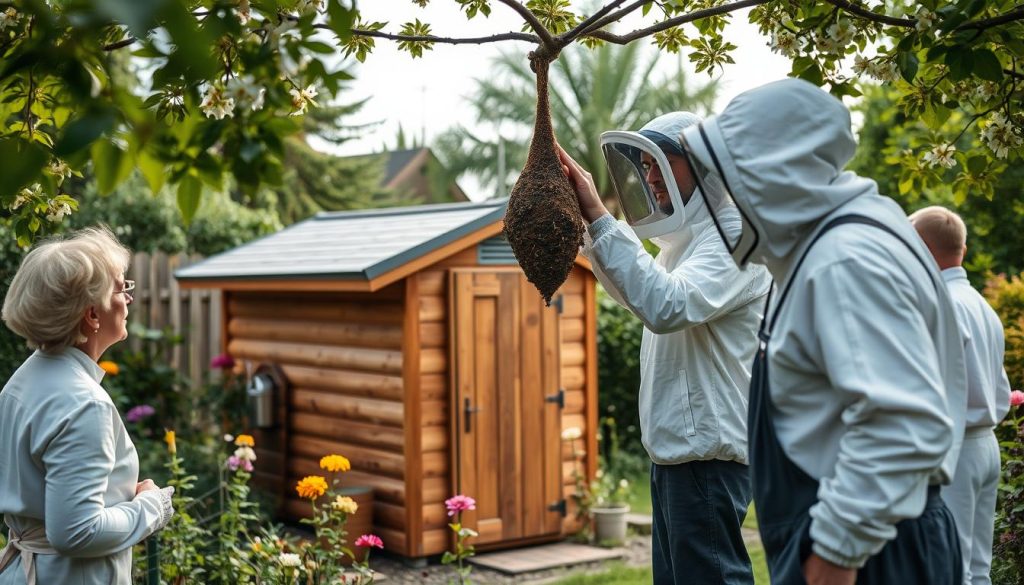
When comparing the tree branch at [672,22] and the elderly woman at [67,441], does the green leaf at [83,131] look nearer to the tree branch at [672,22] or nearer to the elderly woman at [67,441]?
the elderly woman at [67,441]

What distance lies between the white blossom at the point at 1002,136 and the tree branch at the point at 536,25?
174 centimetres

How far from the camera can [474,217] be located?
7.74 metres

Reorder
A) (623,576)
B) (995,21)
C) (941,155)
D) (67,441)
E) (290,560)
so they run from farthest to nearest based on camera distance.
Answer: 1. (623,576)
2. (290,560)
3. (941,155)
4. (995,21)
5. (67,441)

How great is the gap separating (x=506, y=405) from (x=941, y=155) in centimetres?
453

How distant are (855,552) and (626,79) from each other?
112 ft

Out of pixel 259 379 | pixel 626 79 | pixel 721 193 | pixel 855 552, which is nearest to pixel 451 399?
pixel 259 379

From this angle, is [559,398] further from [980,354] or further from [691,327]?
[691,327]

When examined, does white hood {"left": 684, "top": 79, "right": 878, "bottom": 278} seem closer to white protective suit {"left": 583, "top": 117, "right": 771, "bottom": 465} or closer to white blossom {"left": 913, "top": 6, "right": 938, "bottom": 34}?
white protective suit {"left": 583, "top": 117, "right": 771, "bottom": 465}

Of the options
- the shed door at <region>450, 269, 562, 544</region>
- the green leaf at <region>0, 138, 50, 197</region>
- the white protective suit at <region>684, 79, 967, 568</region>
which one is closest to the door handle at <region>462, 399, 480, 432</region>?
the shed door at <region>450, 269, 562, 544</region>

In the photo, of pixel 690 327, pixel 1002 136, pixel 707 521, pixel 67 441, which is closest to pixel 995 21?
pixel 1002 136

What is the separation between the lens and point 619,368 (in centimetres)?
1197

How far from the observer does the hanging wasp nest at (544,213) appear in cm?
313

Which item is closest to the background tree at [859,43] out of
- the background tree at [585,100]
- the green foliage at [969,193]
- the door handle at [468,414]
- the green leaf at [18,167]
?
the green leaf at [18,167]

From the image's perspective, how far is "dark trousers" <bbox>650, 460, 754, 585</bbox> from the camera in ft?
10.6
